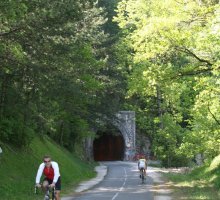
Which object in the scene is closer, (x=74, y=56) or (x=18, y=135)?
(x=74, y=56)

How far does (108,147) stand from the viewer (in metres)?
64.8

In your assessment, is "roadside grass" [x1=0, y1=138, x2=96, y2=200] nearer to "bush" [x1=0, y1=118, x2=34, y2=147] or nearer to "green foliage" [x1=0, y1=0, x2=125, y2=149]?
"bush" [x1=0, y1=118, x2=34, y2=147]

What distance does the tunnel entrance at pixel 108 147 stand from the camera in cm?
6412

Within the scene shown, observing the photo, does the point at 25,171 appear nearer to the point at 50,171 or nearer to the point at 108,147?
the point at 50,171

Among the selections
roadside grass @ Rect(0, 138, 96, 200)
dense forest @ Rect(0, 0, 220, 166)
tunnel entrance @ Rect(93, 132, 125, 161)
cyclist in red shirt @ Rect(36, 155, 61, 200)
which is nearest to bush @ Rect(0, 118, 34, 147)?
dense forest @ Rect(0, 0, 220, 166)

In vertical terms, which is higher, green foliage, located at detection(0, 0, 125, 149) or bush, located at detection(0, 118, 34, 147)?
green foliage, located at detection(0, 0, 125, 149)

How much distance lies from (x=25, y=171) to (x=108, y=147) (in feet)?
144

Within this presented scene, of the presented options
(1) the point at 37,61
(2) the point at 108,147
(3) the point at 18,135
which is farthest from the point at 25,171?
(2) the point at 108,147

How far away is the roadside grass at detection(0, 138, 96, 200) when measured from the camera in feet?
58.1

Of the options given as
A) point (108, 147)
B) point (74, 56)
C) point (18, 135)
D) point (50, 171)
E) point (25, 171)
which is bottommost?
point (25, 171)

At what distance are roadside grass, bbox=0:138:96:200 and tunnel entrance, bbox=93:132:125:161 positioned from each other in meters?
32.4

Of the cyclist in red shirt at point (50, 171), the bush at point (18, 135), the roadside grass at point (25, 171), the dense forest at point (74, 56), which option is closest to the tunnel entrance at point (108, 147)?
the roadside grass at point (25, 171)

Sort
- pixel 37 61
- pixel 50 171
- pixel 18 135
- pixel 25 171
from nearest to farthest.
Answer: pixel 50 171 < pixel 37 61 < pixel 25 171 < pixel 18 135

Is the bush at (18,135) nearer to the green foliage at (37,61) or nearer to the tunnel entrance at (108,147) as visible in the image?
the green foliage at (37,61)
